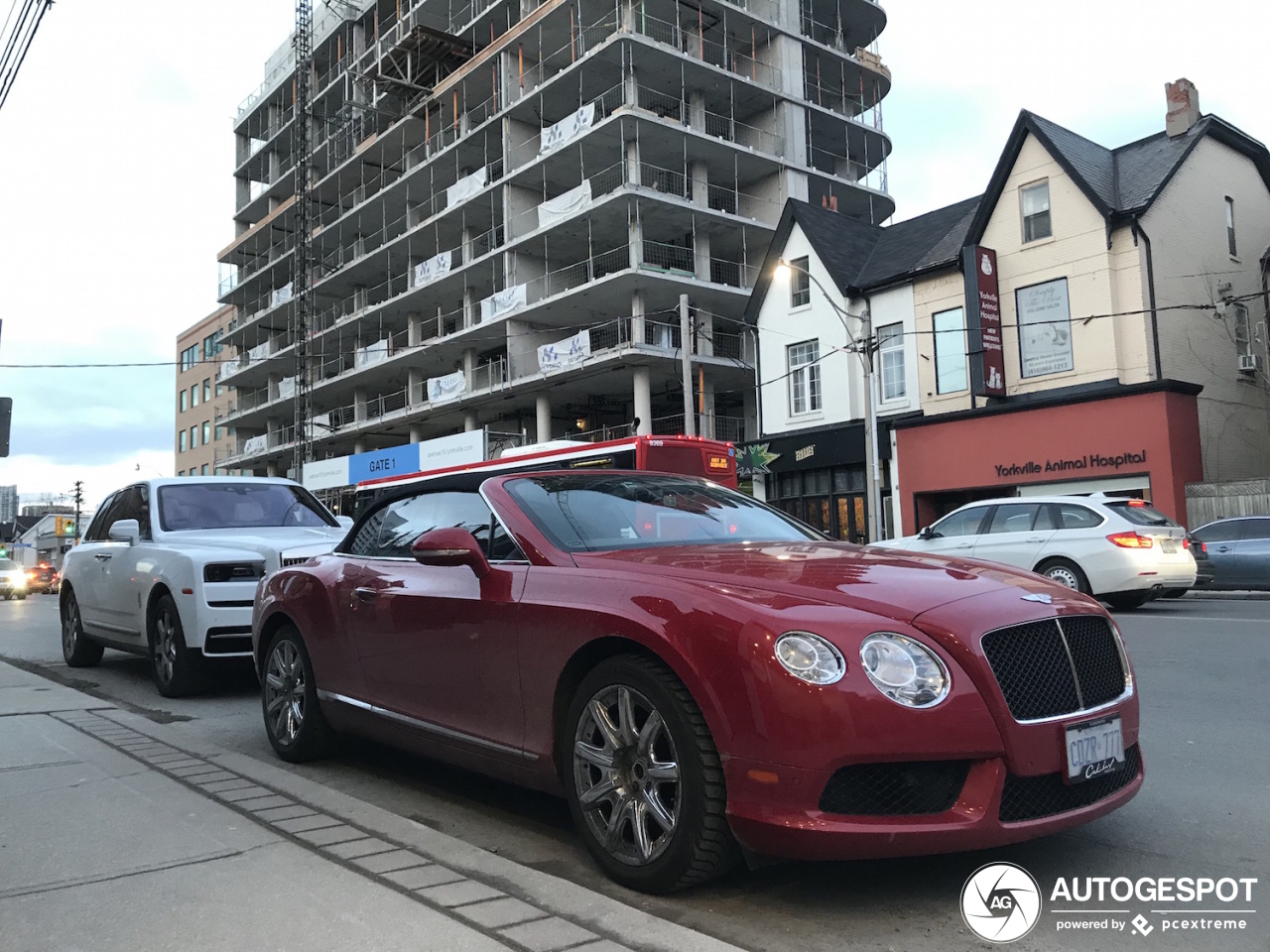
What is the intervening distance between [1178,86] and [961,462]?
1081 cm

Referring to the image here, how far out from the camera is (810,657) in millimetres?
3109

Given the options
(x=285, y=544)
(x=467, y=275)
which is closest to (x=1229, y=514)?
(x=285, y=544)

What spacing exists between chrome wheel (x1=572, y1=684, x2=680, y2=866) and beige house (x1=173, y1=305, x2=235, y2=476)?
227 feet

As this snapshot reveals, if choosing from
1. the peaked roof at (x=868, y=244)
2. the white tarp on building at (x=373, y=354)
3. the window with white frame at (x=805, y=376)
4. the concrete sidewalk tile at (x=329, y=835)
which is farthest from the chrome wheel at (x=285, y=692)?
the white tarp on building at (x=373, y=354)

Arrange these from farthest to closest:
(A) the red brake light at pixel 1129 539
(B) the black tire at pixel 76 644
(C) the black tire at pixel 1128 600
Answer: (C) the black tire at pixel 1128 600
(A) the red brake light at pixel 1129 539
(B) the black tire at pixel 76 644

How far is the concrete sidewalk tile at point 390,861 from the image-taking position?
3.60 meters

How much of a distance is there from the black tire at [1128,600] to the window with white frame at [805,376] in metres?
15.3

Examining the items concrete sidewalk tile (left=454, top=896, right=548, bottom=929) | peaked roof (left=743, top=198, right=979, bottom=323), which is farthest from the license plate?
peaked roof (left=743, top=198, right=979, bottom=323)

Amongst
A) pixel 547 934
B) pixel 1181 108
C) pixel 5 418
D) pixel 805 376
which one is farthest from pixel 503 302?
pixel 547 934

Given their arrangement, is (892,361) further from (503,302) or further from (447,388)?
(447,388)

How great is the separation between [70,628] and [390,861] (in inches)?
326

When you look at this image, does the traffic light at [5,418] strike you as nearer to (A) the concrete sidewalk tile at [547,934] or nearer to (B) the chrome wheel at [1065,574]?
(A) the concrete sidewalk tile at [547,934]

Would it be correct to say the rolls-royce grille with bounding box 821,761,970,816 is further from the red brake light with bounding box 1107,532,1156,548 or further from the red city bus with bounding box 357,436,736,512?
the red city bus with bounding box 357,436,736,512

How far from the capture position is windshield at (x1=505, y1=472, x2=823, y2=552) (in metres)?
4.33
